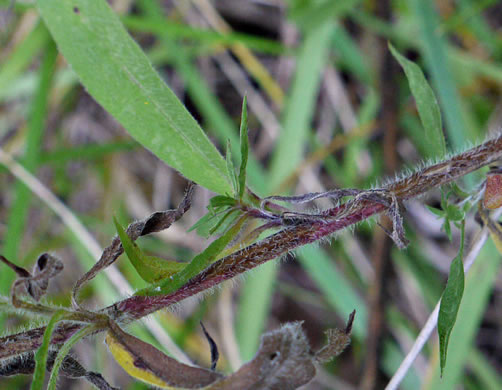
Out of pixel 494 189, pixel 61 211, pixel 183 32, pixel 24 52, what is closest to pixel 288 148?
pixel 183 32

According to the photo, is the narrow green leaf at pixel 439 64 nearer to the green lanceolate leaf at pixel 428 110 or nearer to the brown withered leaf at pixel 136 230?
the green lanceolate leaf at pixel 428 110

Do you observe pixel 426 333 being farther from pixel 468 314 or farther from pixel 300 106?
pixel 300 106

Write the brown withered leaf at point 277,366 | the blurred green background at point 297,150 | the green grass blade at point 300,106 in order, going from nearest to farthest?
the brown withered leaf at point 277,366 < the blurred green background at point 297,150 < the green grass blade at point 300,106

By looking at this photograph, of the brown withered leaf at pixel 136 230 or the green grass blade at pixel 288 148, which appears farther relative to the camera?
the green grass blade at pixel 288 148

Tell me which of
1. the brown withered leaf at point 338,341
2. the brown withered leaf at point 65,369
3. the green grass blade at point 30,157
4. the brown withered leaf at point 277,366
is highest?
the green grass blade at point 30,157

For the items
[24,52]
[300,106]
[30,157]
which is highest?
[24,52]

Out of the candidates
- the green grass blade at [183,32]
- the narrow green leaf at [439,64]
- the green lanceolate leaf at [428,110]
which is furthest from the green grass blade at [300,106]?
the green lanceolate leaf at [428,110]

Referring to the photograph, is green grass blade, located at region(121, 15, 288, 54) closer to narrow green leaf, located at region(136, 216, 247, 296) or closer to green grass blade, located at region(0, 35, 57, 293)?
green grass blade, located at region(0, 35, 57, 293)
